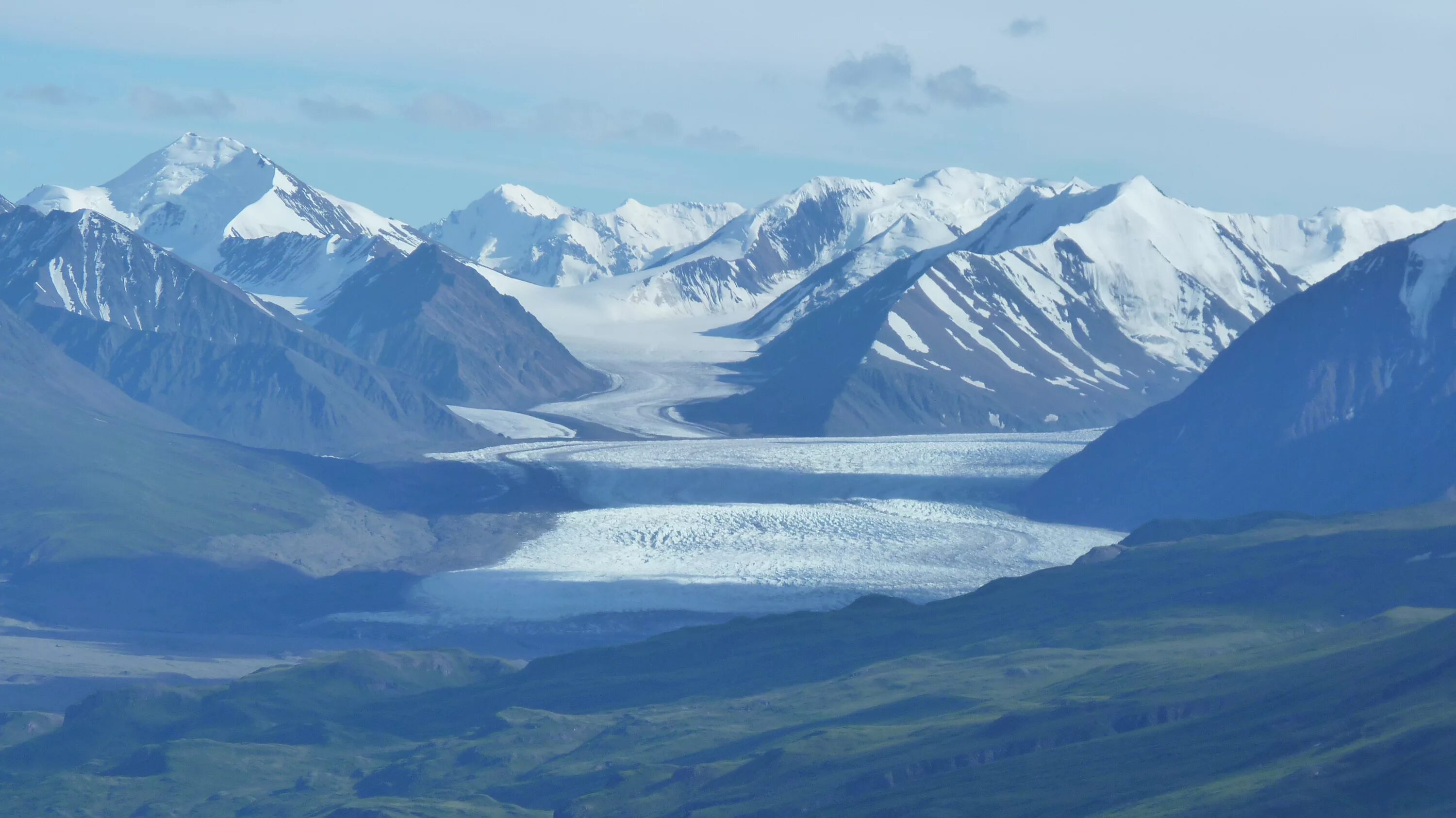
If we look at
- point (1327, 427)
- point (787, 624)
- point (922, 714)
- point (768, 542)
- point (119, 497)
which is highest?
point (1327, 427)

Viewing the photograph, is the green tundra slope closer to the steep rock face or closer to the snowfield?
the snowfield

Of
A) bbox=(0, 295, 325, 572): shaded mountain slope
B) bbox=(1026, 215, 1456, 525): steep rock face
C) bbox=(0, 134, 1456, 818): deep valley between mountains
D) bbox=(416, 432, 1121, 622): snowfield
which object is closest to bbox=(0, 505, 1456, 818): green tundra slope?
bbox=(0, 134, 1456, 818): deep valley between mountains

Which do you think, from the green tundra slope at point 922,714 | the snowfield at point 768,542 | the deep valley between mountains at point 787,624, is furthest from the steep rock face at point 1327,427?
the green tundra slope at point 922,714

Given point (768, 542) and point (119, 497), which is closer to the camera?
point (768, 542)

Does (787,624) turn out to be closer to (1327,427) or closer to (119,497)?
(119,497)

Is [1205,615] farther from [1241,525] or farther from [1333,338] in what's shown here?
[1333,338]

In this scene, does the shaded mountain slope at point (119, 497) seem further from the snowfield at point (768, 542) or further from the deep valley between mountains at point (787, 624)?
the snowfield at point (768, 542)

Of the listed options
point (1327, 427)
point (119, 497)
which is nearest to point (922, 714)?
point (1327, 427)
